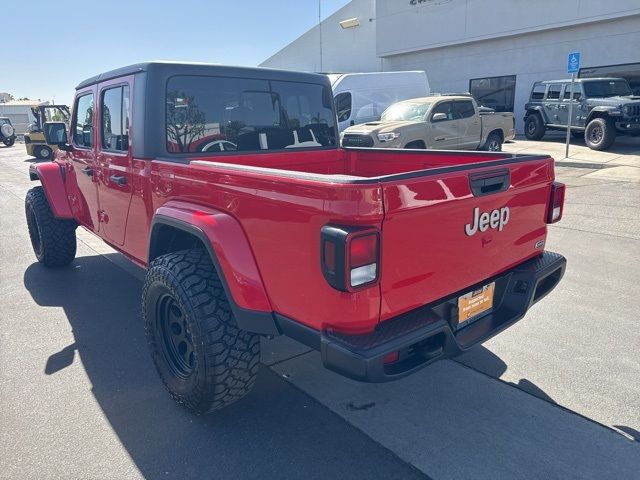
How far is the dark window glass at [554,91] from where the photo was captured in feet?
52.3

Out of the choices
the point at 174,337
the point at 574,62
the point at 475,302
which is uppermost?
the point at 574,62

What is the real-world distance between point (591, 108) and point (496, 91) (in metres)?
7.06

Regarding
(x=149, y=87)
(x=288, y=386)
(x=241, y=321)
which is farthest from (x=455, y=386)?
(x=149, y=87)

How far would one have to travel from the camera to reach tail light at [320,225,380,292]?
6.09 ft

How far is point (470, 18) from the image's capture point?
822 inches

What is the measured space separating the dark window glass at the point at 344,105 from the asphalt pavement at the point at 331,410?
1087 cm

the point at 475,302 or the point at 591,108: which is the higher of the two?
the point at 591,108

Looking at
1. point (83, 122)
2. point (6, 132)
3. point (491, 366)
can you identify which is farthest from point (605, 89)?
point (6, 132)

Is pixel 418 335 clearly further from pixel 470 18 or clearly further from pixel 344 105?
pixel 470 18

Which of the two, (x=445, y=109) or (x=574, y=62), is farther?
(x=574, y=62)

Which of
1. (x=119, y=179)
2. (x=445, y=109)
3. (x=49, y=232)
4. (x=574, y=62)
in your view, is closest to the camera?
(x=119, y=179)

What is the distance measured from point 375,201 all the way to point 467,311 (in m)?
0.99

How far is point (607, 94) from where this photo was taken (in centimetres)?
1464

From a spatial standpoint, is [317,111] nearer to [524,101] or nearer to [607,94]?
[607,94]
